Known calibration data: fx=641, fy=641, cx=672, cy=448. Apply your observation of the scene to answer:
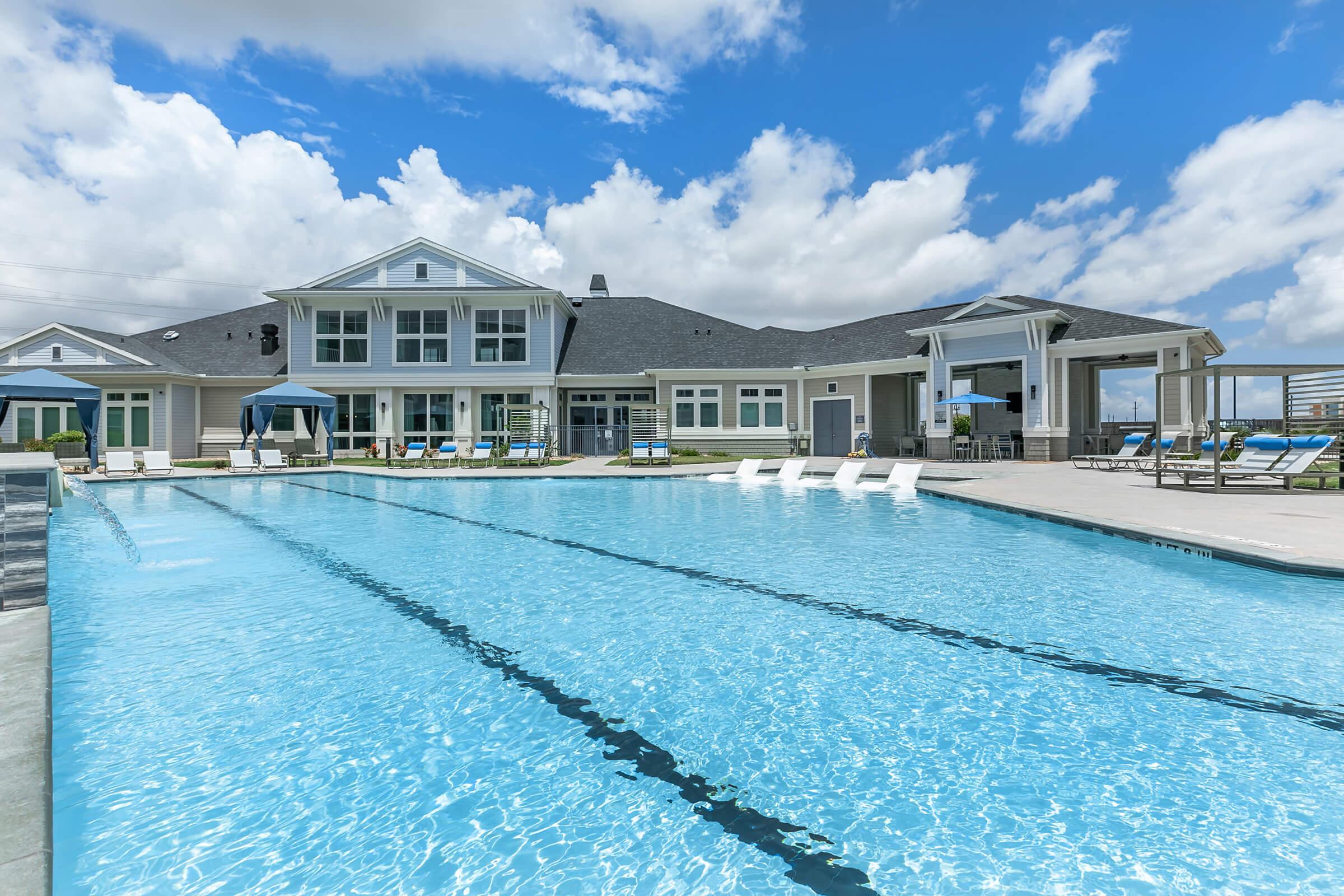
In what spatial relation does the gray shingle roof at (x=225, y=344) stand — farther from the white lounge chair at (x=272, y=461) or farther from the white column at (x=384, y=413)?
the white lounge chair at (x=272, y=461)

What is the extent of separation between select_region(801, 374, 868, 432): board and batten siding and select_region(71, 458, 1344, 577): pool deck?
5.30m

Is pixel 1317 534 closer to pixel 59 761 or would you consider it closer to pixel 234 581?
pixel 59 761

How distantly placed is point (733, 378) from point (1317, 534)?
20.5 meters

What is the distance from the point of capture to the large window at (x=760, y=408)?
27.2 meters

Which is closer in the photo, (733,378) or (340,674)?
(340,674)

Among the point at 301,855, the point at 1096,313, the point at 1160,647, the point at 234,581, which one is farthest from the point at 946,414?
the point at 301,855

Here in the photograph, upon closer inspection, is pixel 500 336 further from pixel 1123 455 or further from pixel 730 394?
pixel 1123 455

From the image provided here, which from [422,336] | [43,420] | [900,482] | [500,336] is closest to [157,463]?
[422,336]

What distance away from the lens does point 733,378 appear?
2695 centimetres

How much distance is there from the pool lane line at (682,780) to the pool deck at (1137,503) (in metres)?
6.48

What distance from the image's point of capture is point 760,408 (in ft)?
89.4

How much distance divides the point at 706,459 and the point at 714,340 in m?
6.49

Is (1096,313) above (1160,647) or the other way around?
above

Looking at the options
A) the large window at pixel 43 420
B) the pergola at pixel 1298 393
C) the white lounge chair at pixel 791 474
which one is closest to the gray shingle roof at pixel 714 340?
the white lounge chair at pixel 791 474
